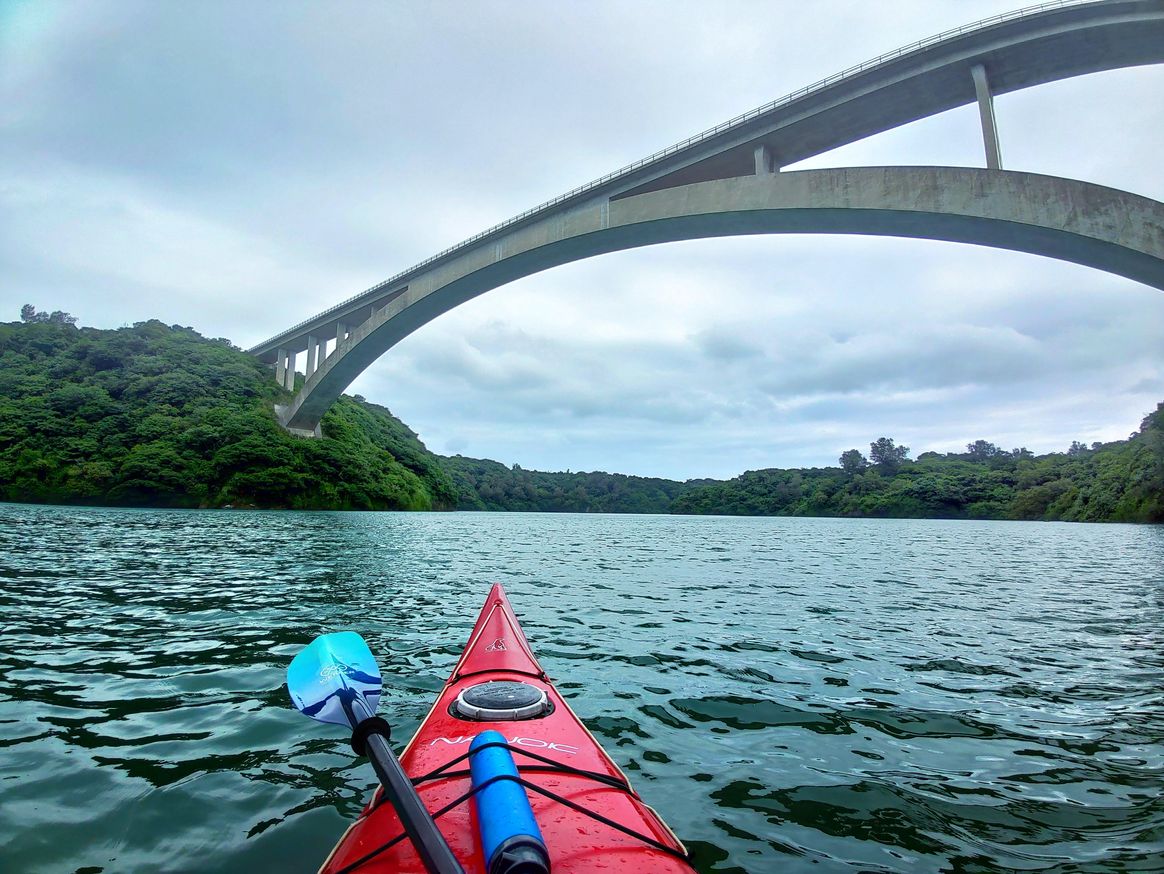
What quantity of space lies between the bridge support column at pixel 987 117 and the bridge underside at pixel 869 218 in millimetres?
1161

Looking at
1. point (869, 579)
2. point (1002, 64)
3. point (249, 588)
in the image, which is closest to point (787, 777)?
point (249, 588)

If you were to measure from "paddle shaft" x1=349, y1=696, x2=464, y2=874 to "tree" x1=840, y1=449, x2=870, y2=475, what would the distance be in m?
77.6

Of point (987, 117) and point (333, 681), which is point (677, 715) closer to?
point (333, 681)

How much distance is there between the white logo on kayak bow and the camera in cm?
216

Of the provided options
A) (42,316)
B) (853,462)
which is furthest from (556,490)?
(42,316)

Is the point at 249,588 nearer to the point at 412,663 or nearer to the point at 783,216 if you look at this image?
the point at 412,663

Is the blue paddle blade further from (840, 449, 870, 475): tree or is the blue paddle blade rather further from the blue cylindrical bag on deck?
(840, 449, 870, 475): tree

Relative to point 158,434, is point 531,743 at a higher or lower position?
lower

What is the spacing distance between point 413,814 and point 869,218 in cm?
1634

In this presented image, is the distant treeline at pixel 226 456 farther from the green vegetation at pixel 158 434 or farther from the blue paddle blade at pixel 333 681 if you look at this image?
the blue paddle blade at pixel 333 681

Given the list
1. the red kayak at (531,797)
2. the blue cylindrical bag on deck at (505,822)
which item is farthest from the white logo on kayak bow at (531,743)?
the blue cylindrical bag on deck at (505,822)

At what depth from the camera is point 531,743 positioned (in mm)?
2197

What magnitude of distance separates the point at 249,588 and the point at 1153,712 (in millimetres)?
8834

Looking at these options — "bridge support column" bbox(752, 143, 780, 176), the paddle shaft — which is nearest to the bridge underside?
"bridge support column" bbox(752, 143, 780, 176)
